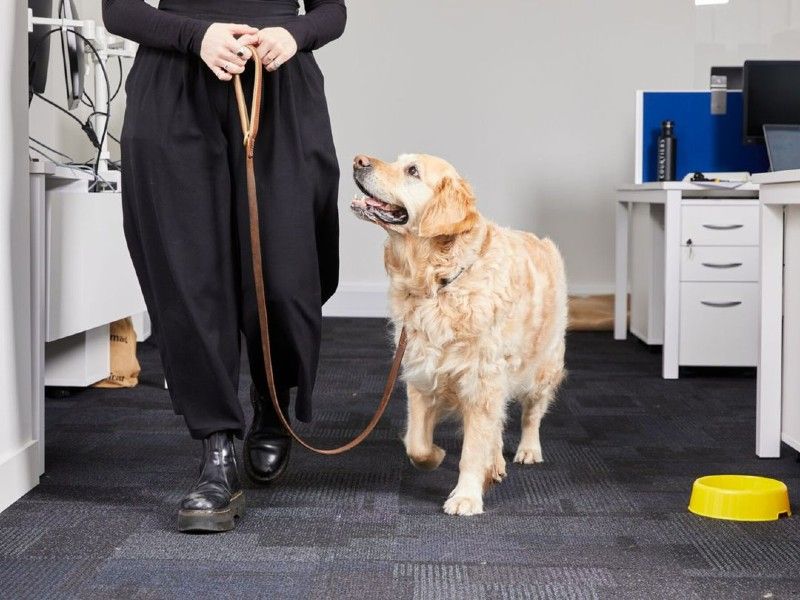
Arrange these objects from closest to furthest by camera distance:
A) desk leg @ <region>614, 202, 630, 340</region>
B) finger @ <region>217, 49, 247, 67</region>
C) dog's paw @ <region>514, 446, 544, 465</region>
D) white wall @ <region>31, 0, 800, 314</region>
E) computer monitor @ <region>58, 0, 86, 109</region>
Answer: finger @ <region>217, 49, 247, 67</region>, dog's paw @ <region>514, 446, 544, 465</region>, computer monitor @ <region>58, 0, 86, 109</region>, desk leg @ <region>614, 202, 630, 340</region>, white wall @ <region>31, 0, 800, 314</region>

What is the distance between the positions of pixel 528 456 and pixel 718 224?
1990 mm

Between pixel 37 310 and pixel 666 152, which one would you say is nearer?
pixel 37 310

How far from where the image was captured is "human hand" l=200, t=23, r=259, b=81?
2.03m

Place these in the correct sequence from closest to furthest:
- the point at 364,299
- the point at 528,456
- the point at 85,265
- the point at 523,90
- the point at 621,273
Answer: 1. the point at 528,456
2. the point at 85,265
3. the point at 621,273
4. the point at 523,90
5. the point at 364,299

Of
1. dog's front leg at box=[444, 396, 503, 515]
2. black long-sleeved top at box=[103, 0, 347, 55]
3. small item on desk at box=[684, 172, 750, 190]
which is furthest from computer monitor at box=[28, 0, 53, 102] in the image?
small item on desk at box=[684, 172, 750, 190]

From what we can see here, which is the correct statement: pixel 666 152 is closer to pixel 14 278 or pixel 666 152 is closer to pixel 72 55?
pixel 72 55

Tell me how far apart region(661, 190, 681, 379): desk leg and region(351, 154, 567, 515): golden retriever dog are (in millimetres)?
2074

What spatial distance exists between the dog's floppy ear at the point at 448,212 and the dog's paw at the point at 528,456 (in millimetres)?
797

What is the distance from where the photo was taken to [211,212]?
219 centimetres

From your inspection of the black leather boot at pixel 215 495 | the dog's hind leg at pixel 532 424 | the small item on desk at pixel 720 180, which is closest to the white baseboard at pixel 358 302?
the small item on desk at pixel 720 180

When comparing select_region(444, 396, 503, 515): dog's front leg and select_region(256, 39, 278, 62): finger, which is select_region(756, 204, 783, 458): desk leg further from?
select_region(256, 39, 278, 62): finger

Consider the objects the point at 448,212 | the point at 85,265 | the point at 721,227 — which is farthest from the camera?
the point at 721,227

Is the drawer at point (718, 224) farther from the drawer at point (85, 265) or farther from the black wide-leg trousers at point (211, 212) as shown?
the black wide-leg trousers at point (211, 212)

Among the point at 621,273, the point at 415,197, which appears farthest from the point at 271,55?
the point at 621,273
